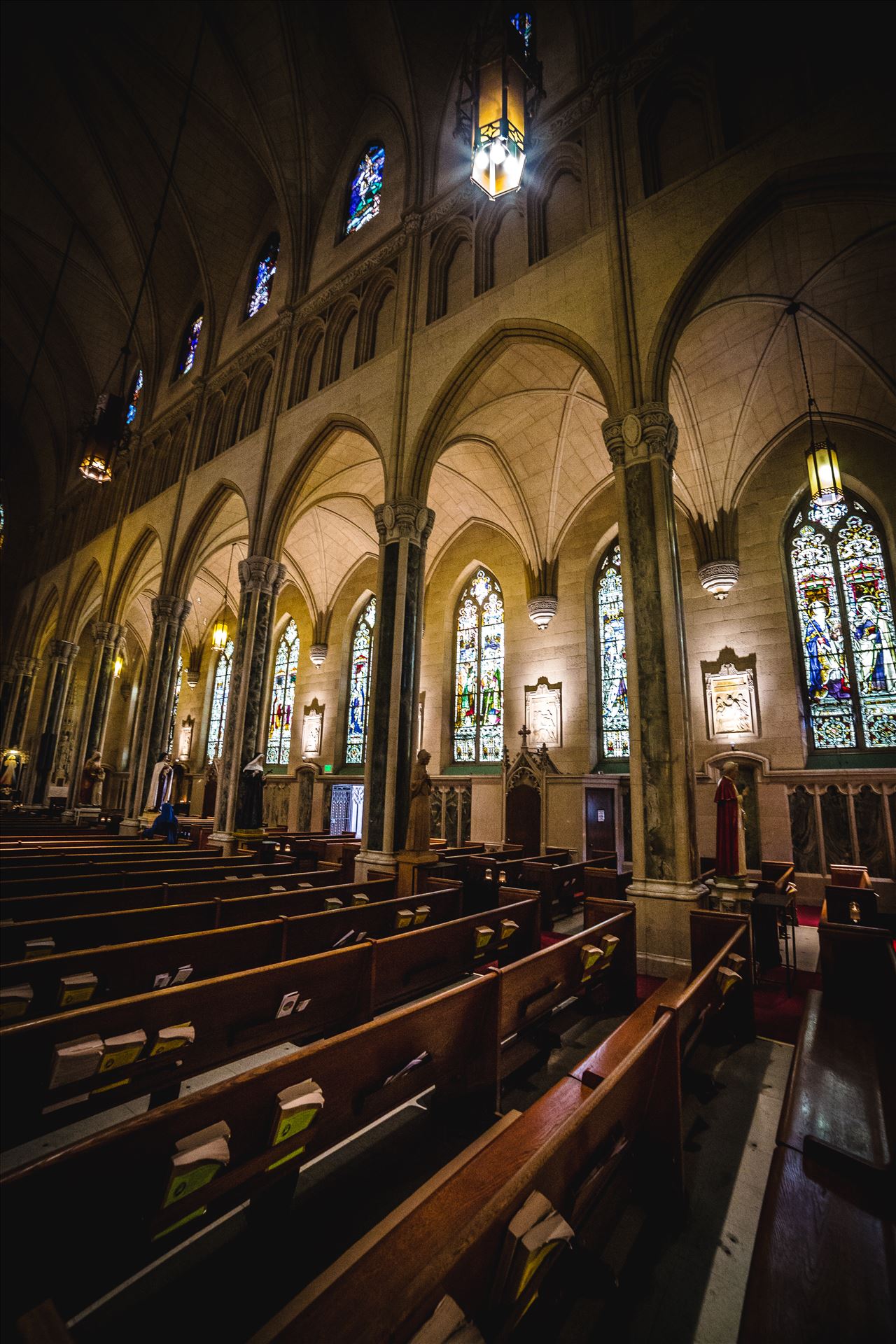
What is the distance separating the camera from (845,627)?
952 centimetres

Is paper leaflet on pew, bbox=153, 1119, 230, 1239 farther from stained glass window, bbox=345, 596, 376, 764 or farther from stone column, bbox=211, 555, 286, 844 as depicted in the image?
stained glass window, bbox=345, 596, 376, 764

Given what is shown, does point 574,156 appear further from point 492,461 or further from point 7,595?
point 7,595

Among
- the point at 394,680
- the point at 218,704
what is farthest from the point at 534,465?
the point at 218,704

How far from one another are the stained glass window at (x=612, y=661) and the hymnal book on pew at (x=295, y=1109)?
10.6m

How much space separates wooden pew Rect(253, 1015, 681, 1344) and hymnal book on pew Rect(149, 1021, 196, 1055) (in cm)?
114

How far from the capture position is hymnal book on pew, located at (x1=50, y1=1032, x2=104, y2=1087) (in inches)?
67.2

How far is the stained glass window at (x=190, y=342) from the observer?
51.3ft

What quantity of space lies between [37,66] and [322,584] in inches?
526

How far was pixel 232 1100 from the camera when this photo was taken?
141 cm

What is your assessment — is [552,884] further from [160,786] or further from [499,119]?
[160,786]

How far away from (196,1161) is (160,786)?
460 inches

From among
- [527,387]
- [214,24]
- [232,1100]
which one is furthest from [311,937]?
[214,24]

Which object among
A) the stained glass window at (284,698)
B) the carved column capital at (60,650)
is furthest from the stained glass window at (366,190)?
the carved column capital at (60,650)

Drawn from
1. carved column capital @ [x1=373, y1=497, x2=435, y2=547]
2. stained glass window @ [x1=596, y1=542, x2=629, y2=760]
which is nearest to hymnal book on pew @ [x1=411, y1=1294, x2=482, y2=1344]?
carved column capital @ [x1=373, y1=497, x2=435, y2=547]
